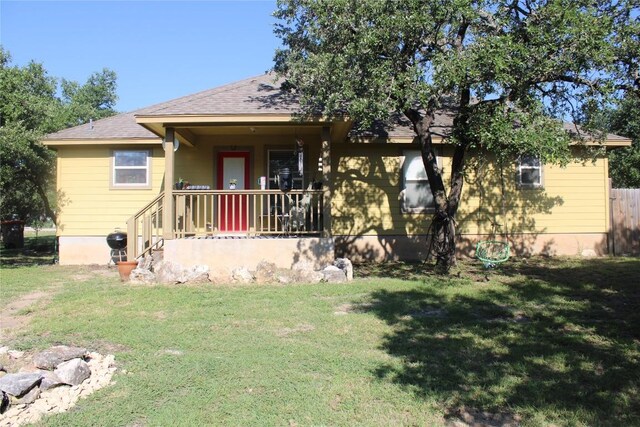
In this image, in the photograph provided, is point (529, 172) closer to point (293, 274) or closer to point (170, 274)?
point (293, 274)

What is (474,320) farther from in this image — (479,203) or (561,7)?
(479,203)

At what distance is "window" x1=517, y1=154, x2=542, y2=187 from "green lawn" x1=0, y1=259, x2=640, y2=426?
4.07m

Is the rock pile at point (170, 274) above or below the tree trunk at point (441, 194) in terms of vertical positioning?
below

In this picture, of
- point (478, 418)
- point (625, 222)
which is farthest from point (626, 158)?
point (478, 418)

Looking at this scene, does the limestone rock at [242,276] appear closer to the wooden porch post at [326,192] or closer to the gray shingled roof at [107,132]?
the wooden porch post at [326,192]

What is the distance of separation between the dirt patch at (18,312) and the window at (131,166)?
463cm

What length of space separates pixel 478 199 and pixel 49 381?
1050 cm

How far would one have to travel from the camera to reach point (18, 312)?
22.4 ft

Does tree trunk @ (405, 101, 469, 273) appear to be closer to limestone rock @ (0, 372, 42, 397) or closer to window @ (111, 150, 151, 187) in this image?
window @ (111, 150, 151, 187)

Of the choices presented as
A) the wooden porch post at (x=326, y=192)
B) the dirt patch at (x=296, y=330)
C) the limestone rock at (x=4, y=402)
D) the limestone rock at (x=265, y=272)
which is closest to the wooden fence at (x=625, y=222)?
the wooden porch post at (x=326, y=192)

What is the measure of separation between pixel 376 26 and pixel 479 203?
6.26 metres

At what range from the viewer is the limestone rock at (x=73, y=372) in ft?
13.8

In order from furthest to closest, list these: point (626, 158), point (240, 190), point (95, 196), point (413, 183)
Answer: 1. point (626, 158)
2. point (95, 196)
3. point (413, 183)
4. point (240, 190)

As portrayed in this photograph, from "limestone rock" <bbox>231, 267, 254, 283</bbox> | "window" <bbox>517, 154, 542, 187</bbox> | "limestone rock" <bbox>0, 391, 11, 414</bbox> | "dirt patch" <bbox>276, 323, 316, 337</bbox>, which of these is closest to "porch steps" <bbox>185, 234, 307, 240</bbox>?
"limestone rock" <bbox>231, 267, 254, 283</bbox>
